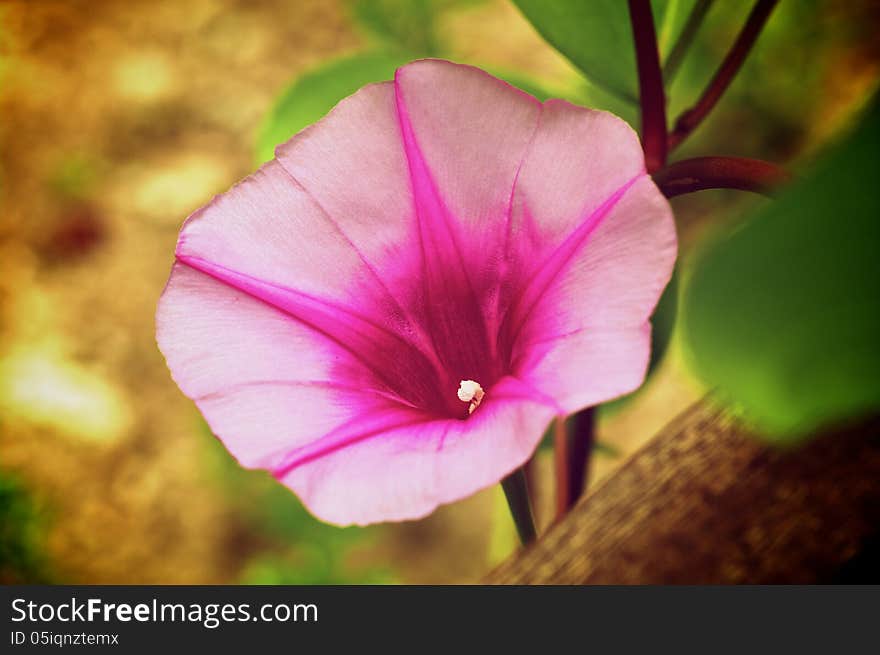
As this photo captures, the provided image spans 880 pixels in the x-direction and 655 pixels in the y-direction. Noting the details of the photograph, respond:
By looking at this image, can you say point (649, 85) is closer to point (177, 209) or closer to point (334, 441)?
point (334, 441)

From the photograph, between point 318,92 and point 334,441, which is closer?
point 334,441

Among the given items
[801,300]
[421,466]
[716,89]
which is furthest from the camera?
[716,89]

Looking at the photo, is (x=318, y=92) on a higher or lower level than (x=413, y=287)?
higher

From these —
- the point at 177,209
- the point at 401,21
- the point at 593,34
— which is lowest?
the point at 593,34

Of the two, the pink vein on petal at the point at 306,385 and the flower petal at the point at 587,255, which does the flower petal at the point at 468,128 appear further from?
the pink vein on petal at the point at 306,385

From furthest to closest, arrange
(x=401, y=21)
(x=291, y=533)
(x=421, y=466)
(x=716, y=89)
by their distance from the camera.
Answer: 1. (x=291, y=533)
2. (x=401, y=21)
3. (x=716, y=89)
4. (x=421, y=466)

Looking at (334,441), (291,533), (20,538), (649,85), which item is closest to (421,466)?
(334,441)
